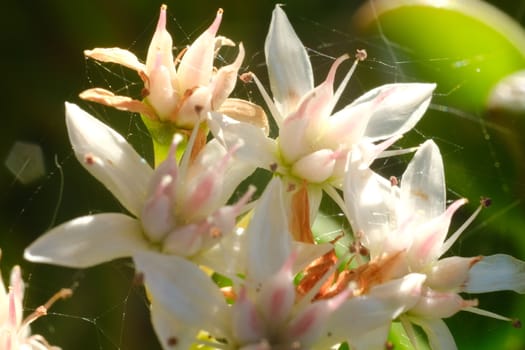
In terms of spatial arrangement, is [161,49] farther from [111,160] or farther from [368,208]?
[368,208]

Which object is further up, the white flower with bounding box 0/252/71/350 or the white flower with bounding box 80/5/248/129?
the white flower with bounding box 80/5/248/129

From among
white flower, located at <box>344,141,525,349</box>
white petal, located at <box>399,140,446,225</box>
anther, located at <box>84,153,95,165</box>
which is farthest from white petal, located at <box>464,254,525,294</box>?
anther, located at <box>84,153,95,165</box>

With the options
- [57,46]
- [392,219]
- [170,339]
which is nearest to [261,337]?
[170,339]

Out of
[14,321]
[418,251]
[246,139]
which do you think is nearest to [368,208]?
[418,251]

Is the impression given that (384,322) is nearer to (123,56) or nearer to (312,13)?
(123,56)

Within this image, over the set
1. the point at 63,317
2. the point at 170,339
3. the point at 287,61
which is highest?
the point at 287,61

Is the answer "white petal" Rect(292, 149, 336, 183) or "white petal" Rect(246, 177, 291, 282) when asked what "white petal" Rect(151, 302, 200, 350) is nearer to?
"white petal" Rect(246, 177, 291, 282)

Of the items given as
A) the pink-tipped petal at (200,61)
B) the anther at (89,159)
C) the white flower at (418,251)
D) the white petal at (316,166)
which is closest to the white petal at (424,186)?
the white flower at (418,251)
